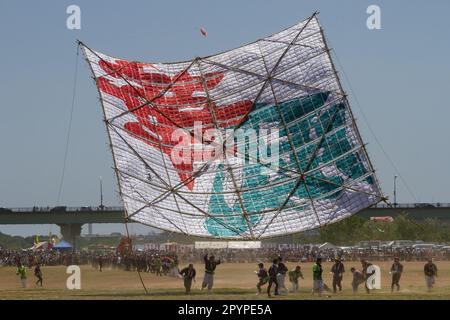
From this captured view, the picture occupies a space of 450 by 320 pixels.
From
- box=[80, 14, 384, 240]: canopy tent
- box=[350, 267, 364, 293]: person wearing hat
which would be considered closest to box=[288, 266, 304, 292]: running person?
box=[80, 14, 384, 240]: canopy tent

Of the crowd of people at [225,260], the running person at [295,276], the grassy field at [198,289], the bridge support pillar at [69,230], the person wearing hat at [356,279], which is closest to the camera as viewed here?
the grassy field at [198,289]

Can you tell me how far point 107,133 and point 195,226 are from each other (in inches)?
276

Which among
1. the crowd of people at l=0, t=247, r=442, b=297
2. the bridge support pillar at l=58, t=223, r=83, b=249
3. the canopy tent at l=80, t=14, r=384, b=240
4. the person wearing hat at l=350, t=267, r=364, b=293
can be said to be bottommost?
the person wearing hat at l=350, t=267, r=364, b=293

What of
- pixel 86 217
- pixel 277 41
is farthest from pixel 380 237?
pixel 277 41

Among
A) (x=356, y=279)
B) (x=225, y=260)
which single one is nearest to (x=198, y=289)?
(x=356, y=279)

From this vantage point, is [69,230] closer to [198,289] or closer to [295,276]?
[198,289]

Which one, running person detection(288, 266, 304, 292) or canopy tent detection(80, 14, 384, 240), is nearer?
canopy tent detection(80, 14, 384, 240)

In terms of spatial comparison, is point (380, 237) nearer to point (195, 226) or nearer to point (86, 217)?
point (86, 217)

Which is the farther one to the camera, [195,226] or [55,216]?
[55,216]

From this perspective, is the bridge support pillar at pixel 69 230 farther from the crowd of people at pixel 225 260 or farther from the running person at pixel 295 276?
the running person at pixel 295 276

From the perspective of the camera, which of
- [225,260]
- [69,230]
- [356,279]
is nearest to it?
[356,279]

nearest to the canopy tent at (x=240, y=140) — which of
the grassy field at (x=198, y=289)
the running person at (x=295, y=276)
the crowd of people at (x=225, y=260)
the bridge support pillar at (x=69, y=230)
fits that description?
the running person at (x=295, y=276)

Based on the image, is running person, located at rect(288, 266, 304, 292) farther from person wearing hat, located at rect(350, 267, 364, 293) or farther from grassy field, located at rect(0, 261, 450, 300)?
person wearing hat, located at rect(350, 267, 364, 293)

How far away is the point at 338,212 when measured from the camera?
171 feet
